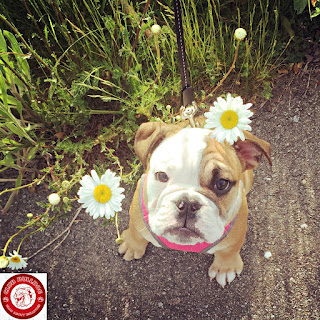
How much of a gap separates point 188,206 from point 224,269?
97 centimetres

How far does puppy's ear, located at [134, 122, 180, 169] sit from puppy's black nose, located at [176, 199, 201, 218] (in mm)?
313

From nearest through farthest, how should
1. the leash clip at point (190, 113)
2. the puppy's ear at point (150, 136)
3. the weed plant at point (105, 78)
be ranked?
1. the puppy's ear at point (150, 136)
2. the leash clip at point (190, 113)
3. the weed plant at point (105, 78)

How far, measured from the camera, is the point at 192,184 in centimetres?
161

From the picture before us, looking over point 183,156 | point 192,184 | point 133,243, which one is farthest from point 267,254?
point 183,156

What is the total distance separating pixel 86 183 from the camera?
1727 millimetres

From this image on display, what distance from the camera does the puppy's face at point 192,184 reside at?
5.12ft

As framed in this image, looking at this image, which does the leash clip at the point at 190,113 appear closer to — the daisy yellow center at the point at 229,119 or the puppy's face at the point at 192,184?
the puppy's face at the point at 192,184

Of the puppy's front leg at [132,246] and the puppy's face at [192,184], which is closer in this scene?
the puppy's face at [192,184]

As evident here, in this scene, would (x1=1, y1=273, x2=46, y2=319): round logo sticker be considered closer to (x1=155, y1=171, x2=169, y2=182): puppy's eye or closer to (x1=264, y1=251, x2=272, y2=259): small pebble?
(x1=155, y1=171, x2=169, y2=182): puppy's eye

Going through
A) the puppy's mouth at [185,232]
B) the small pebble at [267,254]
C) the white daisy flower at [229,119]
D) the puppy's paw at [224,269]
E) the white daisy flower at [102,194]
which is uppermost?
the white daisy flower at [229,119]

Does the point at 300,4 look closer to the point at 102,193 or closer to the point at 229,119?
the point at 229,119

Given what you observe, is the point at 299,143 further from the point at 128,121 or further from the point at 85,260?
the point at 85,260

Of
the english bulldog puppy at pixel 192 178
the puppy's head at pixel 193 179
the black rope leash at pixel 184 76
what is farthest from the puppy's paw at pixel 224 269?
the black rope leash at pixel 184 76

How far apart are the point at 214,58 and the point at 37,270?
72.3 inches
